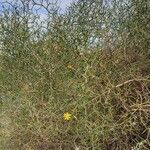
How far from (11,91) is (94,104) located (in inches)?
91.4

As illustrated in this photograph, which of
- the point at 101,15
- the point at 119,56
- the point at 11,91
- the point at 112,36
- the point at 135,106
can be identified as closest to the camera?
the point at 135,106

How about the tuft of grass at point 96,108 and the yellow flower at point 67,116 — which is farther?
the yellow flower at point 67,116

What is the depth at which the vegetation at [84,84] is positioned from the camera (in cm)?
490

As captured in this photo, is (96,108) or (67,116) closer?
(96,108)

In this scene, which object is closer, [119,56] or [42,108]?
[119,56]

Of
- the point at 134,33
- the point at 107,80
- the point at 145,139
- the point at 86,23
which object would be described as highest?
the point at 86,23

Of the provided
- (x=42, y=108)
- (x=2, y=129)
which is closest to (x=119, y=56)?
(x=42, y=108)

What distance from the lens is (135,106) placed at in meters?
4.80

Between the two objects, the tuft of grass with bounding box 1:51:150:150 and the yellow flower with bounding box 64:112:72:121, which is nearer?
the tuft of grass with bounding box 1:51:150:150

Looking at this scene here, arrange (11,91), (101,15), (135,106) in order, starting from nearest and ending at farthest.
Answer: (135,106) < (101,15) < (11,91)

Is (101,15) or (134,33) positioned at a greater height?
(101,15)

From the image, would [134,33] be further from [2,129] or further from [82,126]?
[2,129]

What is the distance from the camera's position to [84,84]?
4.97m

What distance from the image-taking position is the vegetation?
16.1ft
